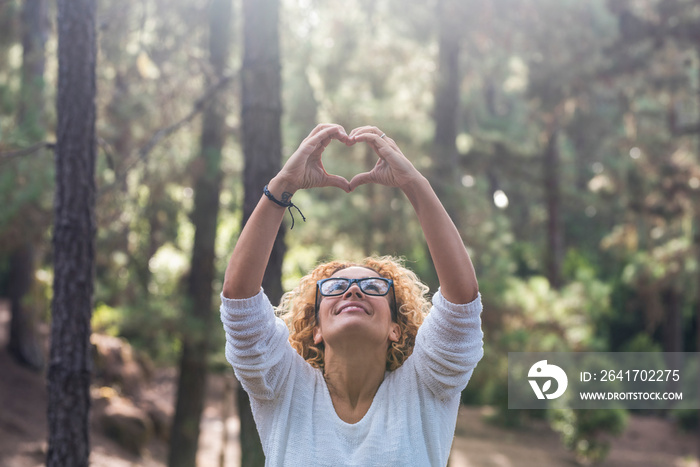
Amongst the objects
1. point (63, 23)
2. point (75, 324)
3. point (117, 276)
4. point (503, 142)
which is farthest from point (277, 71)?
point (503, 142)

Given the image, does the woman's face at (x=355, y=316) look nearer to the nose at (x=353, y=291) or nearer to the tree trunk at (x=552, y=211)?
the nose at (x=353, y=291)

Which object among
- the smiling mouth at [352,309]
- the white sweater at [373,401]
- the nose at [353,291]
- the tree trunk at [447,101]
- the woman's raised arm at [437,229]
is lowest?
the white sweater at [373,401]

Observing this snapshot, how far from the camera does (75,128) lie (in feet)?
11.6

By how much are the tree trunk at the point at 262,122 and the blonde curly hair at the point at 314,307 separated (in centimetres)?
245

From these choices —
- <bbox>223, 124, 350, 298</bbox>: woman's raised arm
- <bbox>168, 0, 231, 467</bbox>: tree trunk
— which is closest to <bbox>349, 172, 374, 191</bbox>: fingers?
<bbox>223, 124, 350, 298</bbox>: woman's raised arm

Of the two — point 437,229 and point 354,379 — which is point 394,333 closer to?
point 354,379

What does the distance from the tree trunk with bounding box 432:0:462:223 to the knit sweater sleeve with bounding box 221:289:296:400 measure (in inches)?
312

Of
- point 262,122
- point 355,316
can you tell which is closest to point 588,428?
point 262,122

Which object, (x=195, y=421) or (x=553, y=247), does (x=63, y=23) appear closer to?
(x=195, y=421)

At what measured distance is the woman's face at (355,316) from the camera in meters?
1.95

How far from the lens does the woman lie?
6.11 ft

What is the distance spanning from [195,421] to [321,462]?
6802 mm

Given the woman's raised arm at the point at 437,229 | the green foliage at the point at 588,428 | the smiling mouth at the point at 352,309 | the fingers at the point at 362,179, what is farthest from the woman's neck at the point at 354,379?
the green foliage at the point at 588,428

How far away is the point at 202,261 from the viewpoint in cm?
832
